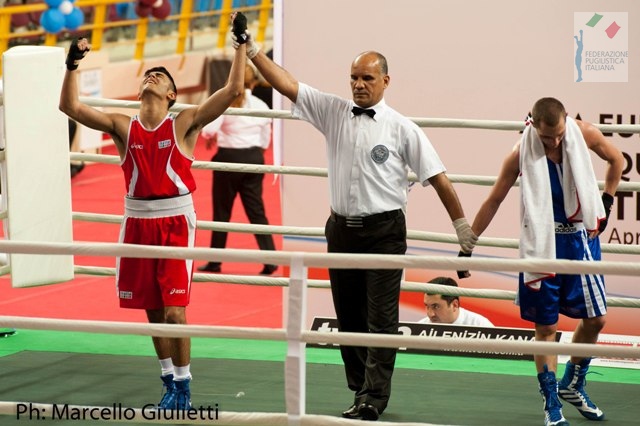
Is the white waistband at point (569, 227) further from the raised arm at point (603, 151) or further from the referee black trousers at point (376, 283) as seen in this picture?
the referee black trousers at point (376, 283)

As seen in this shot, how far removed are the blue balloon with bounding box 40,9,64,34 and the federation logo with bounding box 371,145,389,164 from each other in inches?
475

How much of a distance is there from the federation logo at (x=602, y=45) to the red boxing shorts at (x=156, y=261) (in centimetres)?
267

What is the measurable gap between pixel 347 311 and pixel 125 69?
1382cm

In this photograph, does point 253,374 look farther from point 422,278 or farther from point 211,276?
point 422,278

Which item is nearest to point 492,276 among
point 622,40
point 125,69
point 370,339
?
point 622,40

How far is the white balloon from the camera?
657 inches

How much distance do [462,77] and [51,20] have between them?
10680 millimetres

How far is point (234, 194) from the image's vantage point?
10.3 meters

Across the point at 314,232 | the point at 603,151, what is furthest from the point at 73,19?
the point at 603,151

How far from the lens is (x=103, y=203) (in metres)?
14.0

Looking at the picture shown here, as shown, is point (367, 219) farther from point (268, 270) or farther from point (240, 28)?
point (268, 270)

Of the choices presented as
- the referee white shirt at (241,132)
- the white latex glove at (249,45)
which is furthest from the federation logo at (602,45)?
the referee white shirt at (241,132)

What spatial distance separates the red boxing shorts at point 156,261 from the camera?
5.31m

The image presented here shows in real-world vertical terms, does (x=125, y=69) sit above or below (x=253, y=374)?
above
